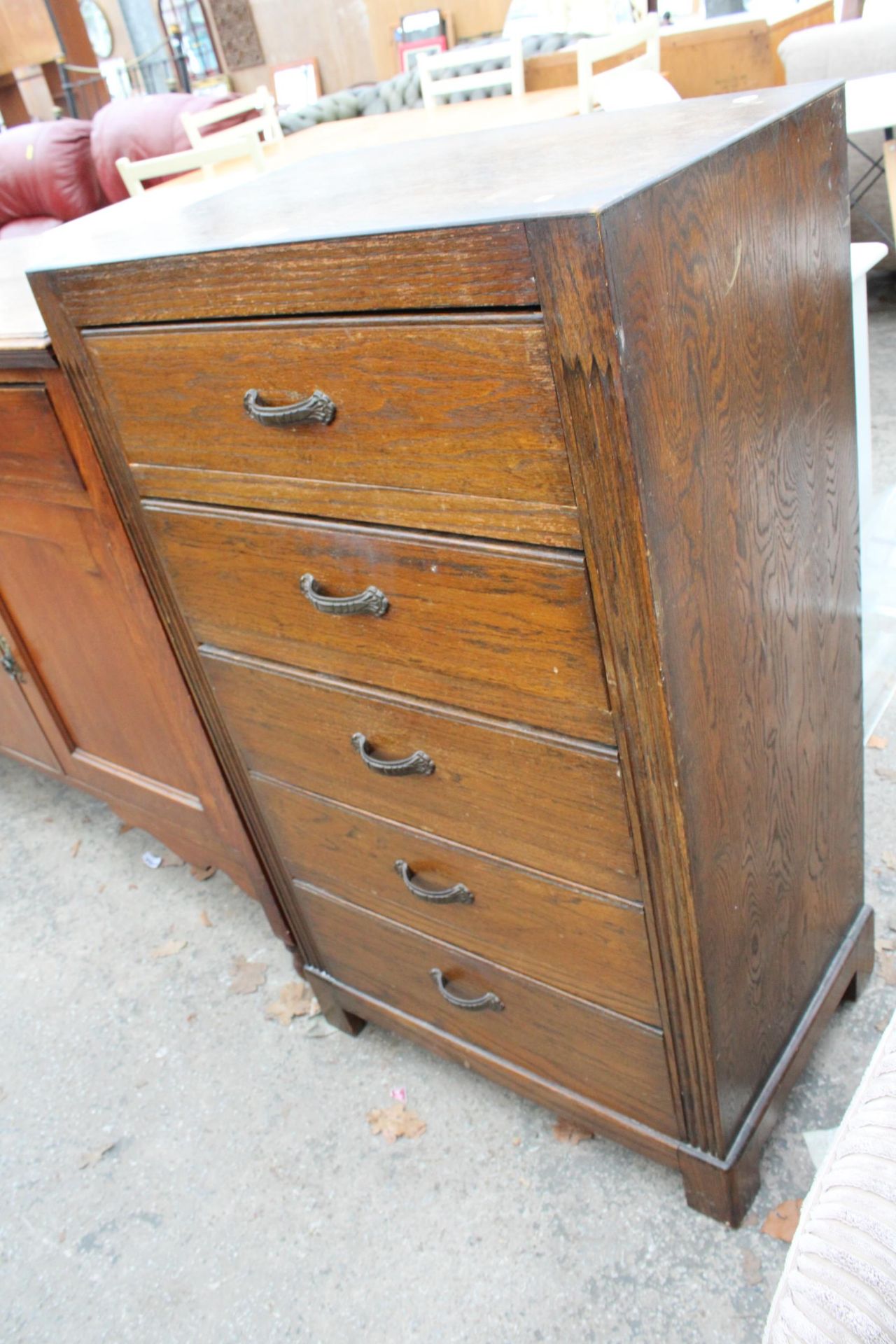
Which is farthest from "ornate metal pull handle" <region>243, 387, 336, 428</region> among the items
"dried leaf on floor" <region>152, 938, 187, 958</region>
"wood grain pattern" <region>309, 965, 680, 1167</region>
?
Result: "dried leaf on floor" <region>152, 938, 187, 958</region>

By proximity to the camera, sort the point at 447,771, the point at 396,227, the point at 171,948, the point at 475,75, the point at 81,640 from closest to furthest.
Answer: the point at 396,227
the point at 447,771
the point at 81,640
the point at 171,948
the point at 475,75

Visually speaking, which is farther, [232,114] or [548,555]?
[232,114]

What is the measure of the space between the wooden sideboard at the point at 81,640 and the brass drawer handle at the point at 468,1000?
34 cm

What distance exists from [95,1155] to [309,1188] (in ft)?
1.15

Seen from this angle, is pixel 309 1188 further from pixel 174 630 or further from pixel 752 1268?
pixel 174 630

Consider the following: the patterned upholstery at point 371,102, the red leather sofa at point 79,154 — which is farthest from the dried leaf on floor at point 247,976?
the patterned upholstery at point 371,102

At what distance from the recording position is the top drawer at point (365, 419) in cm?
76

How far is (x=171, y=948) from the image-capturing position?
187 cm

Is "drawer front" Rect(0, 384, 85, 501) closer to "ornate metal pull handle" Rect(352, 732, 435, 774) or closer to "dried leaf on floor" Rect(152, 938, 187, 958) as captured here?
"ornate metal pull handle" Rect(352, 732, 435, 774)

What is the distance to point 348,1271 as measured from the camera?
128 cm

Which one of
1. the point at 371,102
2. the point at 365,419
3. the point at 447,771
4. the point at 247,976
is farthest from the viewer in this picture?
the point at 371,102

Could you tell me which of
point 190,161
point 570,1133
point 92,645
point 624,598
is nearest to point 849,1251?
point 624,598

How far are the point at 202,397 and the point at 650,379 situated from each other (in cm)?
47

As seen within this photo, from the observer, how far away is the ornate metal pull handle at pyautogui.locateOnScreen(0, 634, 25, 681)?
182cm
